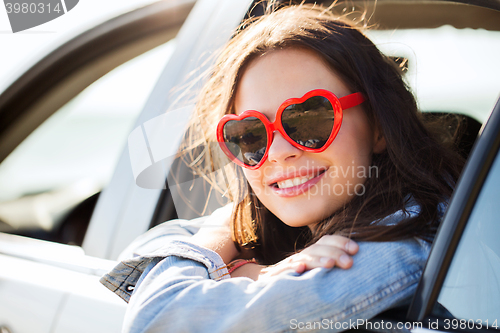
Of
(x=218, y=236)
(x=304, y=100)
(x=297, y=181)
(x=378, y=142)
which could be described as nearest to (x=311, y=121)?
(x=304, y=100)

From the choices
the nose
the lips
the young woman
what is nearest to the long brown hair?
the young woman

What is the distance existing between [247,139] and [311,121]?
268 mm

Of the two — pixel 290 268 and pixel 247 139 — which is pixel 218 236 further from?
pixel 290 268

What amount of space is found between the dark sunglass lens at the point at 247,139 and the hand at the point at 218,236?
32 centimetres

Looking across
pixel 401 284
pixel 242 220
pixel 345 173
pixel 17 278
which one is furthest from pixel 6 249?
pixel 401 284

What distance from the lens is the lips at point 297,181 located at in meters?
1.40

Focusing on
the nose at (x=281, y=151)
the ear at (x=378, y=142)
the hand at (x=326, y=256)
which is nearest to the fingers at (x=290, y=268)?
the hand at (x=326, y=256)

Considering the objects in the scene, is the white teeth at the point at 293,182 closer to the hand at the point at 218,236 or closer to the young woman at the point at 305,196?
the young woman at the point at 305,196

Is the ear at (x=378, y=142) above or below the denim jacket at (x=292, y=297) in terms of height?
above

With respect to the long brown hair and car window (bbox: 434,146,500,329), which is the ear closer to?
the long brown hair

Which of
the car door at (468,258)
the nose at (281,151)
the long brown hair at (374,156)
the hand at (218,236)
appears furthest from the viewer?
the hand at (218,236)

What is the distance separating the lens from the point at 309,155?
138 centimetres

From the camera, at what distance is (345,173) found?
4.58 feet

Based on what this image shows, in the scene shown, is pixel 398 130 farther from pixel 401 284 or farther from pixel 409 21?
pixel 409 21
